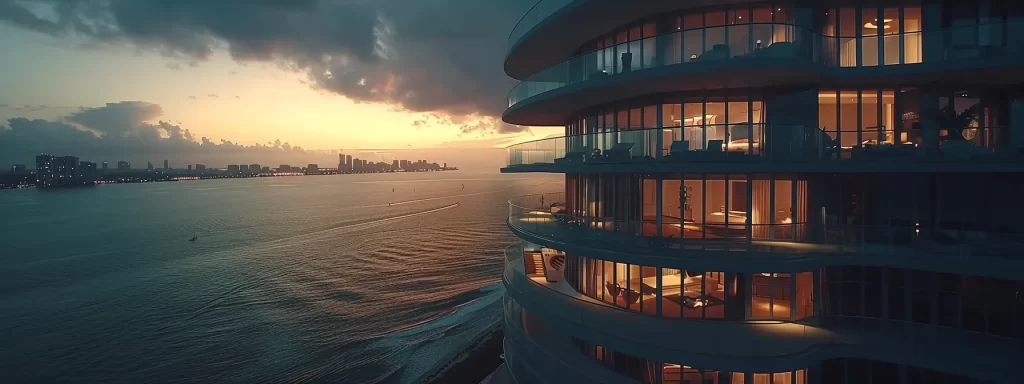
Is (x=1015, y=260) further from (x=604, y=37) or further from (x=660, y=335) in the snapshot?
(x=604, y=37)

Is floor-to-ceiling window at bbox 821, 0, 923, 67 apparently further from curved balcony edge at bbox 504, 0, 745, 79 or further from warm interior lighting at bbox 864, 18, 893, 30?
curved balcony edge at bbox 504, 0, 745, 79

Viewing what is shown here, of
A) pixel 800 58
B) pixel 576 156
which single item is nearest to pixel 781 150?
pixel 800 58

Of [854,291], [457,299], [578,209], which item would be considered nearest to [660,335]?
[854,291]

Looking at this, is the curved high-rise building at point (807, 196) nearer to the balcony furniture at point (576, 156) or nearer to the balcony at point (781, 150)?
the balcony at point (781, 150)

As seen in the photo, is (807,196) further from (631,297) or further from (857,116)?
(631,297)

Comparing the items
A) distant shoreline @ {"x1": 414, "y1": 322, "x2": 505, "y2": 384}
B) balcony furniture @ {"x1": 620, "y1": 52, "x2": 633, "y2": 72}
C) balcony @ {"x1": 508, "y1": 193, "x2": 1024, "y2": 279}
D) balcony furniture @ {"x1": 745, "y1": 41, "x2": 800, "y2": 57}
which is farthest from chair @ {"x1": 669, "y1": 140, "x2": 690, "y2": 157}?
distant shoreline @ {"x1": 414, "y1": 322, "x2": 505, "y2": 384}
